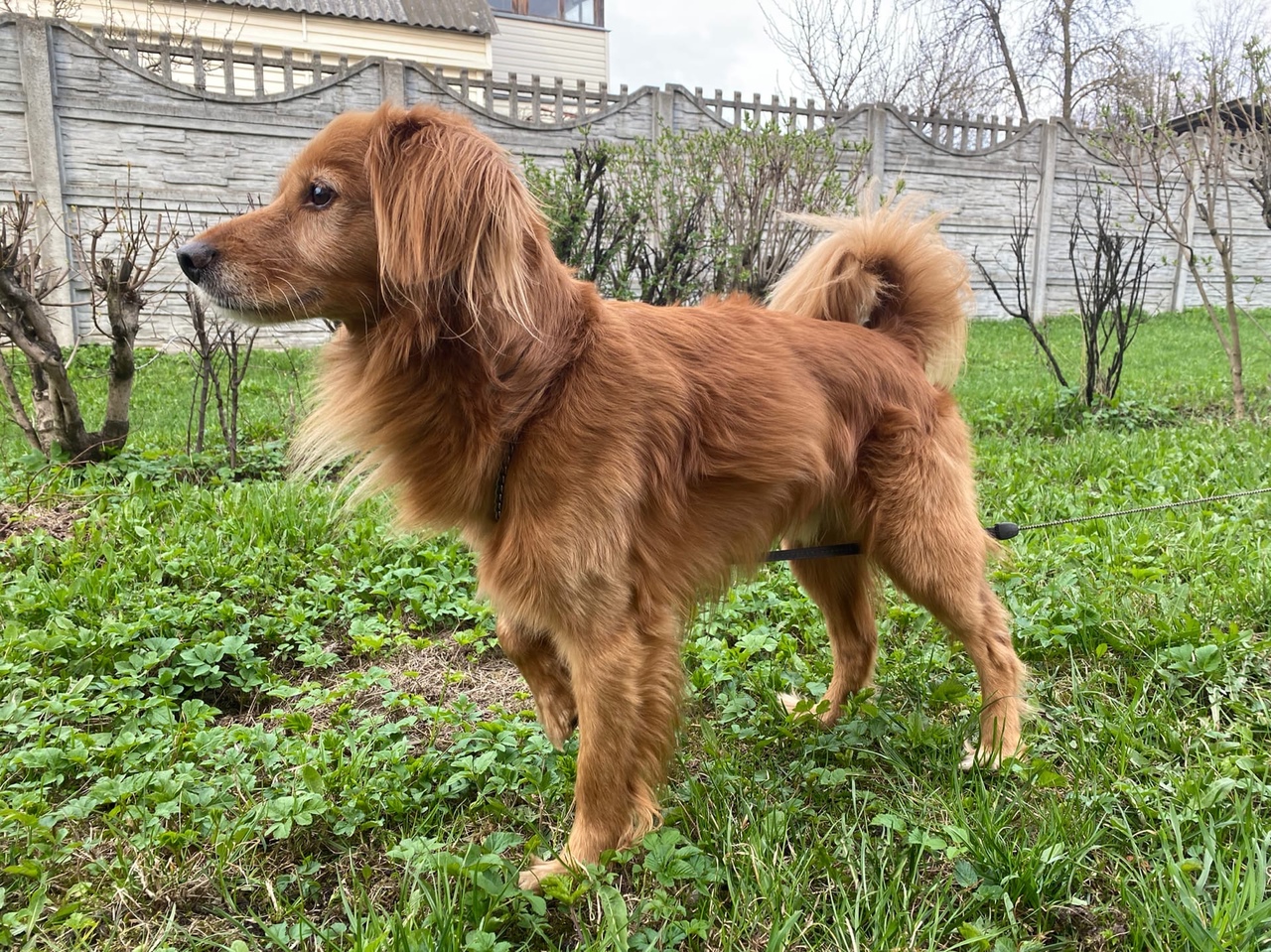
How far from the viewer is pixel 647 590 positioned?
2.15 metres

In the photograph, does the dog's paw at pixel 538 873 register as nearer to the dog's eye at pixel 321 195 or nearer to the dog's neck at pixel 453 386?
the dog's neck at pixel 453 386

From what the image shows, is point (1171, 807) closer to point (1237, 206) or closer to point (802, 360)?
point (802, 360)

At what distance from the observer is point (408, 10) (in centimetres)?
1633

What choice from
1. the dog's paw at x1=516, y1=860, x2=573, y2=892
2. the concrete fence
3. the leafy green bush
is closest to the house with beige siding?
the concrete fence

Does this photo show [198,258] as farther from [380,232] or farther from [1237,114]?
[1237,114]

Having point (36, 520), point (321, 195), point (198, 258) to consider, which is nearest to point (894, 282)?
point (321, 195)

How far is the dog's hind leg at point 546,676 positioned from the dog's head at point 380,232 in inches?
38.9

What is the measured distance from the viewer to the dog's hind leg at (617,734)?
6.67 feet

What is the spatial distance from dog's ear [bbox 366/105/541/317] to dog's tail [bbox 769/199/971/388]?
1.32 meters

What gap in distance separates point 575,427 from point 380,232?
25.1 inches

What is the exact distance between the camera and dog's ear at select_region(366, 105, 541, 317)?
1883mm

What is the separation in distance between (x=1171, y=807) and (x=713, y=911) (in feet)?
3.94

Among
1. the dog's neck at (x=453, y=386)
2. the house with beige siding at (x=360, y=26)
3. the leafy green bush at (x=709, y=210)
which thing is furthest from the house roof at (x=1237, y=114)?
the house with beige siding at (x=360, y=26)

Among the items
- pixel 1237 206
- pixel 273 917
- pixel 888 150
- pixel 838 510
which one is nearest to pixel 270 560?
pixel 273 917
